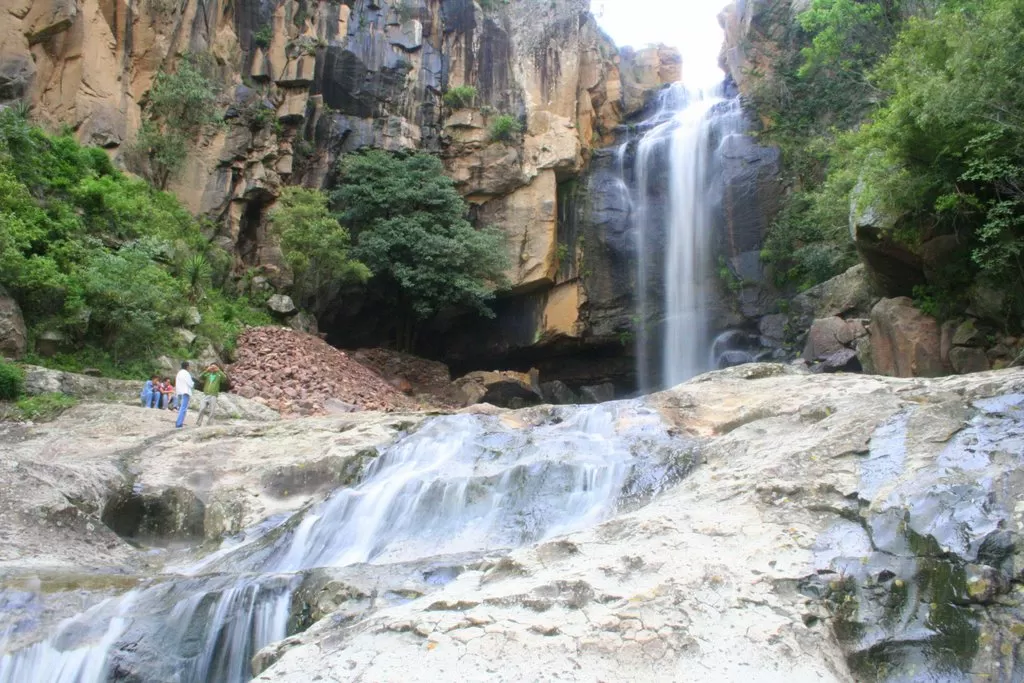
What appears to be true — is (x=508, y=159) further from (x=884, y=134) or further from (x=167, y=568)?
(x=167, y=568)

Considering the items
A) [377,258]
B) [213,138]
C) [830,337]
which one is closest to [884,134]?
[830,337]

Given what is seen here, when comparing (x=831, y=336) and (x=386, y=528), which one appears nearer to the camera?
(x=386, y=528)

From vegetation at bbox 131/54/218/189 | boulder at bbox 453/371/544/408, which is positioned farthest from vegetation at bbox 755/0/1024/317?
vegetation at bbox 131/54/218/189

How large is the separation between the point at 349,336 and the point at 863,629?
22.3m

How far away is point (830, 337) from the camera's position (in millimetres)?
16875

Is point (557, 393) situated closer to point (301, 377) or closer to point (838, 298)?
point (838, 298)

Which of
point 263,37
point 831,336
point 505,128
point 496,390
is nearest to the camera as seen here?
point 831,336

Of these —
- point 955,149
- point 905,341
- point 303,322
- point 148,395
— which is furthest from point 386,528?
point 303,322

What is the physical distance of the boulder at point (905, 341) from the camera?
13156 mm

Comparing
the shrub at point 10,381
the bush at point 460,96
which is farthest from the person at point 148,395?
the bush at point 460,96

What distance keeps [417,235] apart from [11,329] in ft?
38.8

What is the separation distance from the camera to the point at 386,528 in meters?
7.93

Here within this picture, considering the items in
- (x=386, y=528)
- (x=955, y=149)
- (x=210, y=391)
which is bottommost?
(x=386, y=528)

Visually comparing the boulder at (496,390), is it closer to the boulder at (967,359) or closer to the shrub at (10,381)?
the shrub at (10,381)
